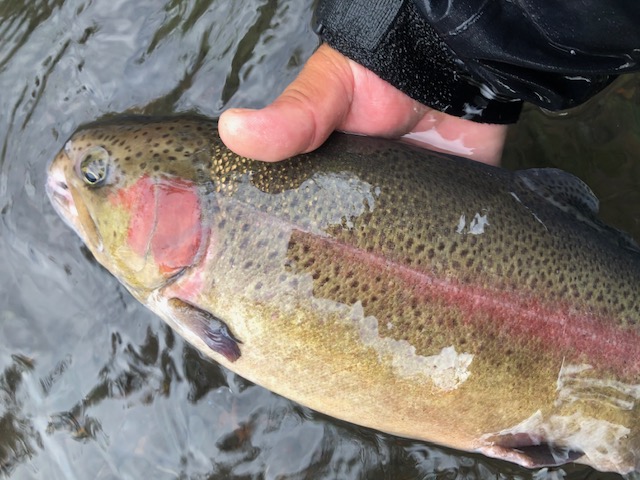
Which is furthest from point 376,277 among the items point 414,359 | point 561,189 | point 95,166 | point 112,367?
point 112,367

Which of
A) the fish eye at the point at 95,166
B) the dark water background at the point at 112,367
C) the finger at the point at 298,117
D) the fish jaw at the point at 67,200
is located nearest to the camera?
the finger at the point at 298,117

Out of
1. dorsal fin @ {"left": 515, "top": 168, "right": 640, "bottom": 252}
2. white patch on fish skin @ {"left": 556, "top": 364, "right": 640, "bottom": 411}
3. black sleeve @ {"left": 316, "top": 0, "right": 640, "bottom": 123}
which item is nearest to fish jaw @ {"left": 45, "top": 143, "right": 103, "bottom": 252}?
black sleeve @ {"left": 316, "top": 0, "right": 640, "bottom": 123}

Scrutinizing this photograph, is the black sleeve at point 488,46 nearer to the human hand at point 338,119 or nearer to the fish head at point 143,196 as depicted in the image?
the human hand at point 338,119

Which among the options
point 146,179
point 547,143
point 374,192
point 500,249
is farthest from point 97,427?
point 547,143

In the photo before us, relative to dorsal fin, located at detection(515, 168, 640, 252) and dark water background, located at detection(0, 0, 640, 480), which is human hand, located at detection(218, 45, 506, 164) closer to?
dorsal fin, located at detection(515, 168, 640, 252)

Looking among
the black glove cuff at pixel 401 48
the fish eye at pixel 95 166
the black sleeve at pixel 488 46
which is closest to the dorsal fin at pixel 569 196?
the black sleeve at pixel 488 46

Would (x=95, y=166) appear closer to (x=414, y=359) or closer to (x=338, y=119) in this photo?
(x=338, y=119)
